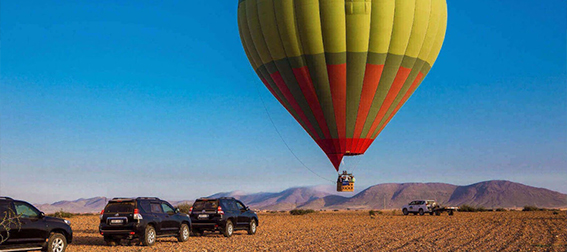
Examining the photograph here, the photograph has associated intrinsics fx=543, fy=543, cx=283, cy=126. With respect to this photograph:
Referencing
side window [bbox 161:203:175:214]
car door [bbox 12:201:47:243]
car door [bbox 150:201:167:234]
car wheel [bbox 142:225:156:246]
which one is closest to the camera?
car door [bbox 12:201:47:243]

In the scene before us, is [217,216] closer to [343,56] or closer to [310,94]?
[310,94]

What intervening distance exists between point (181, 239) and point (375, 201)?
564 ft

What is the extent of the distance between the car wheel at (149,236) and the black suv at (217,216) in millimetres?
3809

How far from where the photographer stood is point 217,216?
24.4 metres

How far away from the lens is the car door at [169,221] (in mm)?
21688

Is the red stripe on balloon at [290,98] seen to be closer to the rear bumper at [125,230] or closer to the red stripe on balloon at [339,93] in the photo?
the red stripe on balloon at [339,93]

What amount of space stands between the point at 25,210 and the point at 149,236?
4924 mm

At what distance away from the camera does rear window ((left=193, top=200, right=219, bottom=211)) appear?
24.7m

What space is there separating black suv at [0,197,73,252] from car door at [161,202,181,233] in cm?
430

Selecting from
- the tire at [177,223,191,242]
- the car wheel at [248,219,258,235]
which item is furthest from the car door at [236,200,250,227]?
the tire at [177,223,191,242]

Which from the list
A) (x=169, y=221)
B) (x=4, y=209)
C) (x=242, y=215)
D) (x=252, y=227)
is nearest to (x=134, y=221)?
(x=169, y=221)

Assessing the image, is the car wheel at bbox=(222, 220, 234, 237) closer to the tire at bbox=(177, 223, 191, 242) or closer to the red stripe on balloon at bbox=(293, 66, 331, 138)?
the tire at bbox=(177, 223, 191, 242)

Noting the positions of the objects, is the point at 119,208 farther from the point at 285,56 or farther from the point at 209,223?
the point at 285,56

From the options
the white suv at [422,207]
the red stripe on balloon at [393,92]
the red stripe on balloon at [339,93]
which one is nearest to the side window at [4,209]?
the red stripe on balloon at [339,93]
